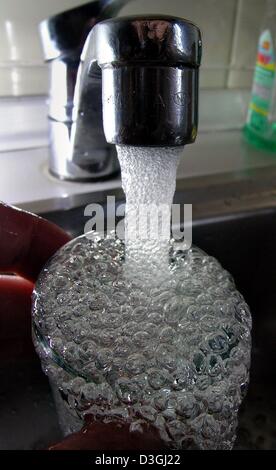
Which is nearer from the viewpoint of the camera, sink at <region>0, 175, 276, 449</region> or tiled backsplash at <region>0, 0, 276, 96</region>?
sink at <region>0, 175, 276, 449</region>

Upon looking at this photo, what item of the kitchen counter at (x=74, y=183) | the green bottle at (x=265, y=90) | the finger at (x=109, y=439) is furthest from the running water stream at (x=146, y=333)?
the green bottle at (x=265, y=90)

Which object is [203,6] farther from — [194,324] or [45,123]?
[194,324]

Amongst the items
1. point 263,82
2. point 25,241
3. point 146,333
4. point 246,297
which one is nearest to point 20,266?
point 25,241

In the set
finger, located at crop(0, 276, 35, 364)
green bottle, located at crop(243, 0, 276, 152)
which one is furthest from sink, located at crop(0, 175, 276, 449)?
green bottle, located at crop(243, 0, 276, 152)

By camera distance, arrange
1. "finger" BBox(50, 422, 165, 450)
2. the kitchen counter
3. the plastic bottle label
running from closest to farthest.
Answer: "finger" BBox(50, 422, 165, 450), the kitchen counter, the plastic bottle label

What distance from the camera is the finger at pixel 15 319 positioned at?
415 millimetres

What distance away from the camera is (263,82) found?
0.70m

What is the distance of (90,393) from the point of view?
0.96 feet

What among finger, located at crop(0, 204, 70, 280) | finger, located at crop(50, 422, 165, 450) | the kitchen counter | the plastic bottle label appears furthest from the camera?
the plastic bottle label

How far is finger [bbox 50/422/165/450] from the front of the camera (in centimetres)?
23

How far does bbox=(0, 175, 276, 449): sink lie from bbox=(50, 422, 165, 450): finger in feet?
0.61

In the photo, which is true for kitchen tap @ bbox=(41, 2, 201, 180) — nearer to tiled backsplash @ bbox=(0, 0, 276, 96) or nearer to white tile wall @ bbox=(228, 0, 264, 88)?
tiled backsplash @ bbox=(0, 0, 276, 96)

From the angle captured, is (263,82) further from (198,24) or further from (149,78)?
(149,78)
